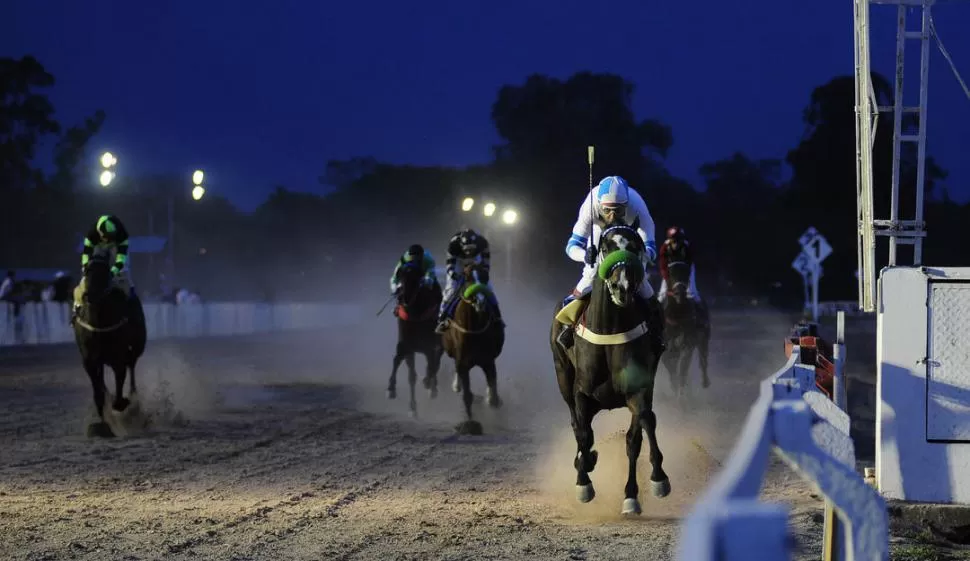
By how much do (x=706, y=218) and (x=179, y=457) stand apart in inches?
3143

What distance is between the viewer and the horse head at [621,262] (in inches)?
365

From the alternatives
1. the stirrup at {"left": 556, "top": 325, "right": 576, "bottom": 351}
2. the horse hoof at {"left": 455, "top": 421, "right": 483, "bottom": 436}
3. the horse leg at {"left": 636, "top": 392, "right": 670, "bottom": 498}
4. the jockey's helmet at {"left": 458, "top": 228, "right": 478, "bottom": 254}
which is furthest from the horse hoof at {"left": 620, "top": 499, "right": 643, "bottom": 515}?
the jockey's helmet at {"left": 458, "top": 228, "right": 478, "bottom": 254}

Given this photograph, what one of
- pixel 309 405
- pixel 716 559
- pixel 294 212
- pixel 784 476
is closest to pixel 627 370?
pixel 784 476

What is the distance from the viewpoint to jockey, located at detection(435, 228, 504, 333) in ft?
56.5

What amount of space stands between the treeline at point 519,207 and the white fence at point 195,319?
298 inches

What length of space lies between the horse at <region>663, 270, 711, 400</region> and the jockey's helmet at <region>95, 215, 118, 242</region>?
8589 millimetres

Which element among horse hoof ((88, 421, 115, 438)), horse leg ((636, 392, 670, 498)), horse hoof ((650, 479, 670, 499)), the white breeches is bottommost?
horse hoof ((88, 421, 115, 438))

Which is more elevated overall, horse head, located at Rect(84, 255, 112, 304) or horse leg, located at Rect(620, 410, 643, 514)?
horse head, located at Rect(84, 255, 112, 304)

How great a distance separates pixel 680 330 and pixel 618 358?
10.1 metres

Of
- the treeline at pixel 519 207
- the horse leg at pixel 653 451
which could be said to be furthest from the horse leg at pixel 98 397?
the treeline at pixel 519 207

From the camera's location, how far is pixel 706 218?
9050cm

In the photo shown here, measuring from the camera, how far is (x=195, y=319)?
46.4 metres

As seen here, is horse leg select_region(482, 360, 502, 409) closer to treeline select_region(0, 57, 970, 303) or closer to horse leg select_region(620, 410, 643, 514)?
horse leg select_region(620, 410, 643, 514)

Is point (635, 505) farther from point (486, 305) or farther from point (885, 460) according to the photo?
point (486, 305)
